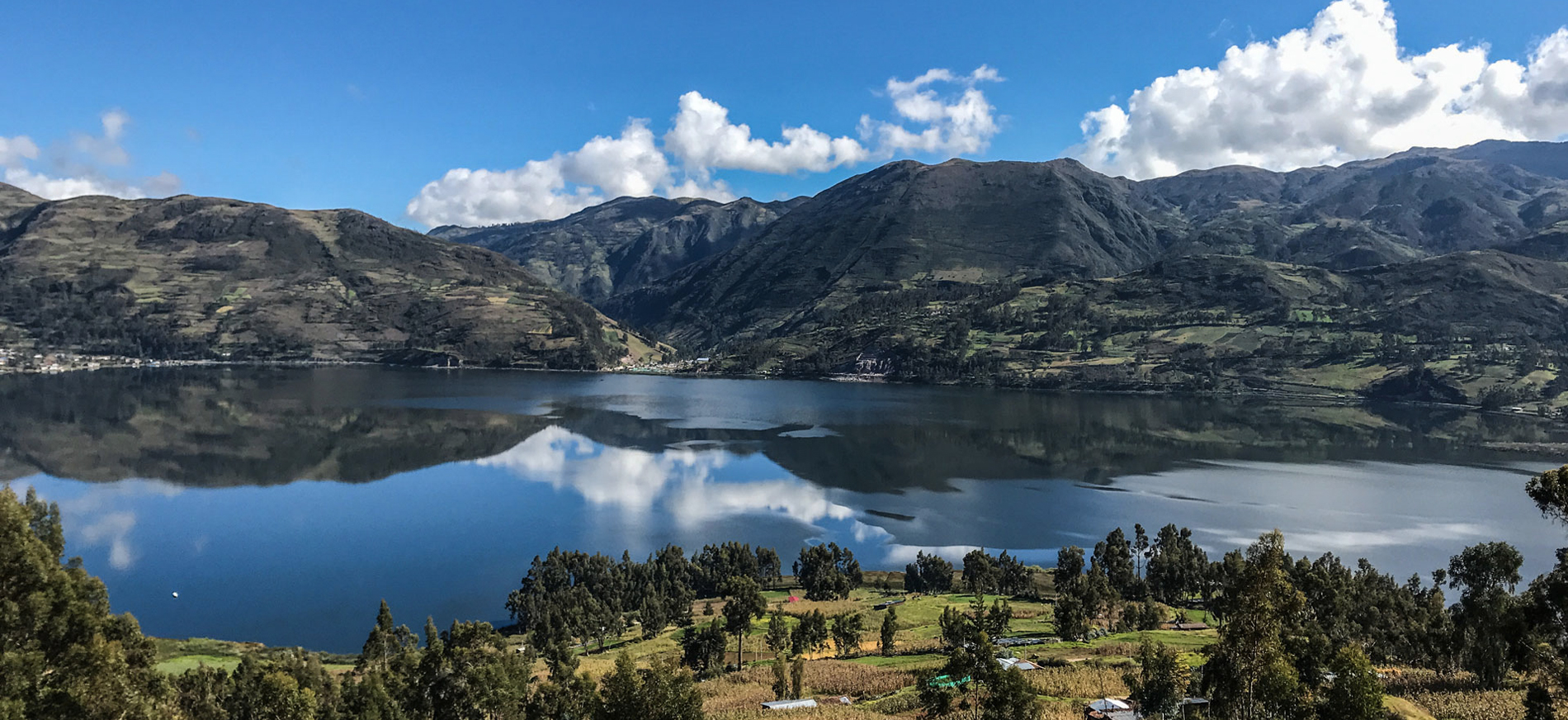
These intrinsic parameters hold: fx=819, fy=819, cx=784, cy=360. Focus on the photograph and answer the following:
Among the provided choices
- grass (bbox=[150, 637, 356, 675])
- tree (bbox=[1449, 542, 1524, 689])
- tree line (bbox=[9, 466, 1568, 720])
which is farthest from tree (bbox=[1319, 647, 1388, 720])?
grass (bbox=[150, 637, 356, 675])

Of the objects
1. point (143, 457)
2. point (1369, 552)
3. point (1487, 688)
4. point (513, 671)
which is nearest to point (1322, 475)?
point (1369, 552)

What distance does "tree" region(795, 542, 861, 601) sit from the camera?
75125mm

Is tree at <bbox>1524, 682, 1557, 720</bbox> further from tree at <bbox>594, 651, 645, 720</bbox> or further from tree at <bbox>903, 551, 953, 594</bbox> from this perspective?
A: tree at <bbox>903, 551, 953, 594</bbox>

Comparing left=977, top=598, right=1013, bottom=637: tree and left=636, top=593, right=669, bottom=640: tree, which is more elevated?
left=977, top=598, right=1013, bottom=637: tree

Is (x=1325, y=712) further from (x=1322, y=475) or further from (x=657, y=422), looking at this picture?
(x=657, y=422)

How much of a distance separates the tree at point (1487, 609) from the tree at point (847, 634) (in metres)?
33.5

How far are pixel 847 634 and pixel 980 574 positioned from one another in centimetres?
2560

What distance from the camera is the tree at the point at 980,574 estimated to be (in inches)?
3034

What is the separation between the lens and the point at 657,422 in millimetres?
190000

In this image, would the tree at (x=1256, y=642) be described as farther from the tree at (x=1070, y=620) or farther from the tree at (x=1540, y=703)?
the tree at (x=1070, y=620)

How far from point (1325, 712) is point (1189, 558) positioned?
178ft

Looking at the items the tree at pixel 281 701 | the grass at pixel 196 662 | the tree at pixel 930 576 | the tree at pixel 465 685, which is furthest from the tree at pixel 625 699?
the tree at pixel 930 576

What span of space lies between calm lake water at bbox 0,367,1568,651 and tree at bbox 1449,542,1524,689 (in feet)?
126

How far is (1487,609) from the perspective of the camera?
4366 cm
